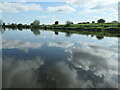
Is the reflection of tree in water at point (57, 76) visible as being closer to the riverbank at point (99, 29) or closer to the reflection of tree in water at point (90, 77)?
the reflection of tree in water at point (90, 77)

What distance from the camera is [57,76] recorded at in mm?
11492

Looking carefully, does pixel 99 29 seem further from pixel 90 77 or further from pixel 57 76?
pixel 57 76

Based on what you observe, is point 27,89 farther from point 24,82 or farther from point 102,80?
point 102,80

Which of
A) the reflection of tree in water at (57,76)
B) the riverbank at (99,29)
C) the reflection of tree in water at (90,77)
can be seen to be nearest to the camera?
the reflection of tree in water at (57,76)

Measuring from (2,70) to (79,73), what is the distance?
334 inches

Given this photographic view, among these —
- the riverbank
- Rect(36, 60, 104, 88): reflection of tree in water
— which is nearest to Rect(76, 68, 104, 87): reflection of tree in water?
Rect(36, 60, 104, 88): reflection of tree in water

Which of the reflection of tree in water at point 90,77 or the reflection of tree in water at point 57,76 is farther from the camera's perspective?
the reflection of tree in water at point 90,77

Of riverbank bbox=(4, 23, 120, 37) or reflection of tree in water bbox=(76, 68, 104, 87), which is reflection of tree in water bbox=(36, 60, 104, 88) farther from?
riverbank bbox=(4, 23, 120, 37)

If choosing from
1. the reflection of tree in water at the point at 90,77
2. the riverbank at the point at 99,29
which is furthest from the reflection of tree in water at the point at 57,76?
the riverbank at the point at 99,29

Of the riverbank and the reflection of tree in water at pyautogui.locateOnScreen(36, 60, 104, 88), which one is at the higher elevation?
the riverbank

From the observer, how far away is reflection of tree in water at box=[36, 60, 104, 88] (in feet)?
33.3

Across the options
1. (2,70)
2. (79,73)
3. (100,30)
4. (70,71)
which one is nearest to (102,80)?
(79,73)

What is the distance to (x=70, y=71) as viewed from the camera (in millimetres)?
12930

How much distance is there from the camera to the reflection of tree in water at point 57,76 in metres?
10.2
